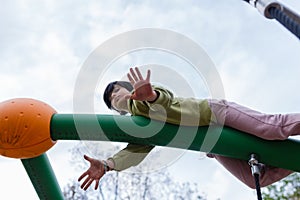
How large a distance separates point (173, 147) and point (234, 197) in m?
2.31

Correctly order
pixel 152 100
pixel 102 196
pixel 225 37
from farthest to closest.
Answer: pixel 102 196
pixel 225 37
pixel 152 100

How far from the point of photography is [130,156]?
180 cm

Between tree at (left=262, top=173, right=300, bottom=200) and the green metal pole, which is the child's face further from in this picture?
tree at (left=262, top=173, right=300, bottom=200)

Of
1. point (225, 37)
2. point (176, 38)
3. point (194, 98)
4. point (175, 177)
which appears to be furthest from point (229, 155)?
point (175, 177)

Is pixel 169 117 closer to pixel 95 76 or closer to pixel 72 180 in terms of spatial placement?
pixel 95 76

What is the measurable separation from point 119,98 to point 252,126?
0.53 m

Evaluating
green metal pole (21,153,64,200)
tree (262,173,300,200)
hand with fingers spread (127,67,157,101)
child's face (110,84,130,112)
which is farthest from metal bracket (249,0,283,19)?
tree (262,173,300,200)

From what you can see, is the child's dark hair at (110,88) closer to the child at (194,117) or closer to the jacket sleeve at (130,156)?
the child at (194,117)

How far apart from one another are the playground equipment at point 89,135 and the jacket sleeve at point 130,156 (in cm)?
7

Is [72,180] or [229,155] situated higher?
[72,180]

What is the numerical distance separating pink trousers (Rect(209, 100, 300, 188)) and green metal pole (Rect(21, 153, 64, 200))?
2.14 feet

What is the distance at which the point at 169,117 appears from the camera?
1728 millimetres

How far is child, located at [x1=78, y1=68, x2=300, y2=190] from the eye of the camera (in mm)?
1675

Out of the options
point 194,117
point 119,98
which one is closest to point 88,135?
point 119,98
